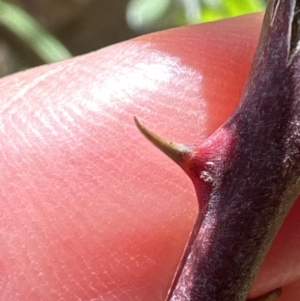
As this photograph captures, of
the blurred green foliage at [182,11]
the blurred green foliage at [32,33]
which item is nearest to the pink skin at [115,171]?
the blurred green foliage at [182,11]

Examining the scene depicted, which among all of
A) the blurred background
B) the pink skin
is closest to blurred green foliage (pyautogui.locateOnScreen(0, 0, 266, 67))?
the blurred background

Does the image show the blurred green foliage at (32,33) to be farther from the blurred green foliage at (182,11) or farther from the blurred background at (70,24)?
the blurred green foliage at (182,11)

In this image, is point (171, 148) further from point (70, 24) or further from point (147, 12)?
point (70, 24)

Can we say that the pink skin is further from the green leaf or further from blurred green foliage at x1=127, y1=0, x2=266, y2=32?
the green leaf

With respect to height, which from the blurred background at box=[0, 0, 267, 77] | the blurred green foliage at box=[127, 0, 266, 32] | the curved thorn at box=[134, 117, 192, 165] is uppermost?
the curved thorn at box=[134, 117, 192, 165]

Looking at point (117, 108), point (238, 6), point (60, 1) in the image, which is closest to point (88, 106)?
point (117, 108)

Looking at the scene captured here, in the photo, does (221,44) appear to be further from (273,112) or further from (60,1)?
(60,1)

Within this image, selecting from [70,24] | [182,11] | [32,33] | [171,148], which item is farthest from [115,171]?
[70,24]
